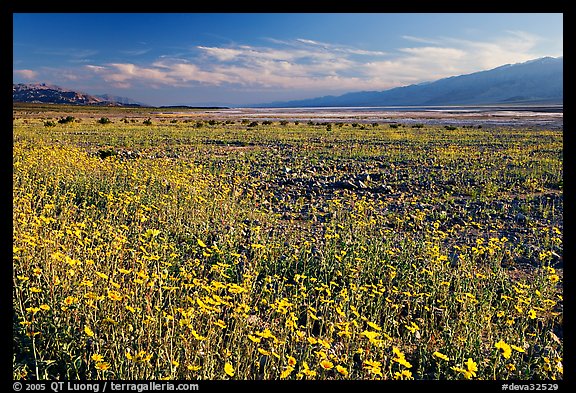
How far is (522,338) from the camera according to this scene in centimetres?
357

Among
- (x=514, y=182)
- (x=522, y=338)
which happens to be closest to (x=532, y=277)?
(x=522, y=338)

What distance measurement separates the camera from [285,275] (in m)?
4.71

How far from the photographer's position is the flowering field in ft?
9.98

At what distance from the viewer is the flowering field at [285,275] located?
304cm

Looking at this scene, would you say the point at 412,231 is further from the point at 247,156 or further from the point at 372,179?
the point at 247,156
